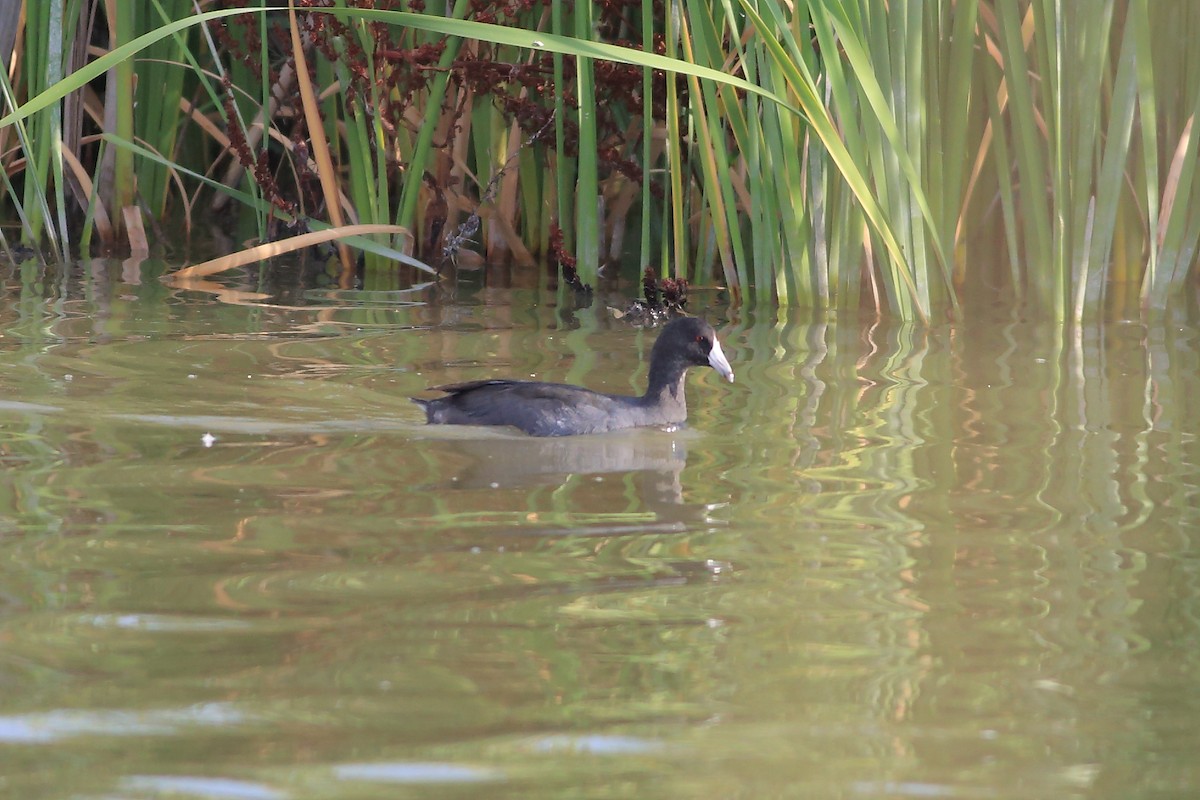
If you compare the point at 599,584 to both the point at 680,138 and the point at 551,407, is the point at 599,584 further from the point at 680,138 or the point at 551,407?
the point at 680,138

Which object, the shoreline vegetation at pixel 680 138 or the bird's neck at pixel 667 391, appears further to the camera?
the shoreline vegetation at pixel 680 138

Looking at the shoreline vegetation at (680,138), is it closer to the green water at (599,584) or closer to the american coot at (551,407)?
the green water at (599,584)

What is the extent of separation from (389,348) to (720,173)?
1.59 metres

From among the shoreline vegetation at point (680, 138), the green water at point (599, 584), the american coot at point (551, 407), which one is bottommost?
the green water at point (599, 584)

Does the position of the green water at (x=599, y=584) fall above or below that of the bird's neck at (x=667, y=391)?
below

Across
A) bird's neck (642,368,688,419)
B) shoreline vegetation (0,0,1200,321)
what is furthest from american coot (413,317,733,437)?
shoreline vegetation (0,0,1200,321)

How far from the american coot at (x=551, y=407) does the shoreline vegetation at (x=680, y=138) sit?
107 cm

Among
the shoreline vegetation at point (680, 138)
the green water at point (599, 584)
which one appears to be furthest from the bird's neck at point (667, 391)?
the shoreline vegetation at point (680, 138)

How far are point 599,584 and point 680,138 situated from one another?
527cm

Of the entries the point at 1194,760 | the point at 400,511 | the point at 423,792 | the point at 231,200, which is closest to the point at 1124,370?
the point at 400,511

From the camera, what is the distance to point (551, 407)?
5145 mm

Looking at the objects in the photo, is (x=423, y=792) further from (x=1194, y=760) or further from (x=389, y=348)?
(x=389, y=348)

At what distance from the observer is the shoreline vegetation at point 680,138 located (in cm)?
647

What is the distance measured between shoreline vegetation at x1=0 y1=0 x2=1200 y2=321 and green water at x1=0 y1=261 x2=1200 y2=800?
87 cm
